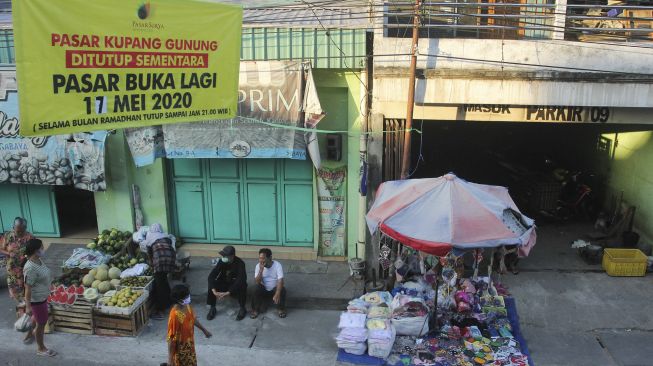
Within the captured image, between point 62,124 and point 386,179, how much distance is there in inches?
Result: 236

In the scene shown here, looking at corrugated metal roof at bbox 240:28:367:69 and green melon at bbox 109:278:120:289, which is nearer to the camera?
green melon at bbox 109:278:120:289

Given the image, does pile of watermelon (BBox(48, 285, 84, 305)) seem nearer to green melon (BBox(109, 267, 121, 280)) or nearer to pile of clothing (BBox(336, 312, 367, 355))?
green melon (BBox(109, 267, 121, 280))

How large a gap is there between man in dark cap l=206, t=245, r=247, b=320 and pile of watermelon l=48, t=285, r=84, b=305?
193 centimetres

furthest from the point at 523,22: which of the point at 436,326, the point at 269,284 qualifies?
the point at 269,284

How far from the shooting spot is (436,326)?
24.5 feet

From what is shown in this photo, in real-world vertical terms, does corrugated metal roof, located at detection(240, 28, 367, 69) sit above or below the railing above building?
below

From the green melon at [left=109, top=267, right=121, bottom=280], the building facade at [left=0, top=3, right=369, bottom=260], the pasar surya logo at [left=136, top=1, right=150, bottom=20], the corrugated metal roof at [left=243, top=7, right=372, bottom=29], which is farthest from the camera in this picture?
the building facade at [left=0, top=3, right=369, bottom=260]

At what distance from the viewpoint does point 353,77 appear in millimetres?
9039

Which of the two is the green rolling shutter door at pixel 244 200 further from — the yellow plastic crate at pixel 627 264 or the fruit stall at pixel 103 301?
the yellow plastic crate at pixel 627 264

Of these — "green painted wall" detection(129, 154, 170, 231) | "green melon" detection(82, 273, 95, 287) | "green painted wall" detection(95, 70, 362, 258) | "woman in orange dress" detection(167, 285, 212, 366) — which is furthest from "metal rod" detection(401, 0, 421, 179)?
"green melon" detection(82, 273, 95, 287)

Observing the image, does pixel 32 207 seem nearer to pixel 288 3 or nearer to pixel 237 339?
pixel 237 339

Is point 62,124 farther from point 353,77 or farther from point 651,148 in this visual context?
point 651,148

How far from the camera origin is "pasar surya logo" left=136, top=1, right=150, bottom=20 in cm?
464

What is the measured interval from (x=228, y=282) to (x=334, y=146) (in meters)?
3.10
